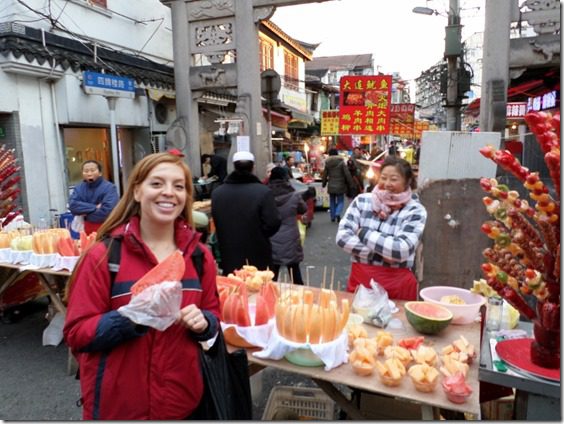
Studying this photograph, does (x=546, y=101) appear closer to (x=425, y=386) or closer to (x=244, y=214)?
(x=244, y=214)

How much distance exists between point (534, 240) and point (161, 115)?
35.6 feet

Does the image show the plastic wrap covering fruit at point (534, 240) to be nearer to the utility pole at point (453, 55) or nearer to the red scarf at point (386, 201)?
the red scarf at point (386, 201)

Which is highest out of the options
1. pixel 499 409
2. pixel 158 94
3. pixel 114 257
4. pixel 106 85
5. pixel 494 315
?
pixel 158 94

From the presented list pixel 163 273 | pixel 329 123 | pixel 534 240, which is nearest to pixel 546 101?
pixel 329 123

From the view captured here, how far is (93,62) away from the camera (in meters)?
8.23

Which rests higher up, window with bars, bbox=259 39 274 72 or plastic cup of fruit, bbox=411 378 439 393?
window with bars, bbox=259 39 274 72

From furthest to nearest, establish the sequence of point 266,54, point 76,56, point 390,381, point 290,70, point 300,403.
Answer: point 290,70, point 266,54, point 76,56, point 300,403, point 390,381

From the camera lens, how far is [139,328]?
1584 millimetres

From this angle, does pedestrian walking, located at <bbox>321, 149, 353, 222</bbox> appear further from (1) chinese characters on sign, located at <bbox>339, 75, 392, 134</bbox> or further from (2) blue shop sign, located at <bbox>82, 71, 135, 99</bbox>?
(2) blue shop sign, located at <bbox>82, 71, 135, 99</bbox>

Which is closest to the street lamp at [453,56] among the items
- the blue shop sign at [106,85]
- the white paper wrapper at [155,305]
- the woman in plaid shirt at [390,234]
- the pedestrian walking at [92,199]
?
the blue shop sign at [106,85]

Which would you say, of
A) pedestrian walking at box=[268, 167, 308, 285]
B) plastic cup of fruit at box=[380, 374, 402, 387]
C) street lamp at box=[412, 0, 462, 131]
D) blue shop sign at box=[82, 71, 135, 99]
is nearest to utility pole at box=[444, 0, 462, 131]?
street lamp at box=[412, 0, 462, 131]

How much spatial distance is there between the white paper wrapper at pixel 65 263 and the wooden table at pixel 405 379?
2278 mm

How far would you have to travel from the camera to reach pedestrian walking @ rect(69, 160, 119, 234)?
17.2 feet

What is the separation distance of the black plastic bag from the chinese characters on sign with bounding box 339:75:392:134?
9.30 metres
